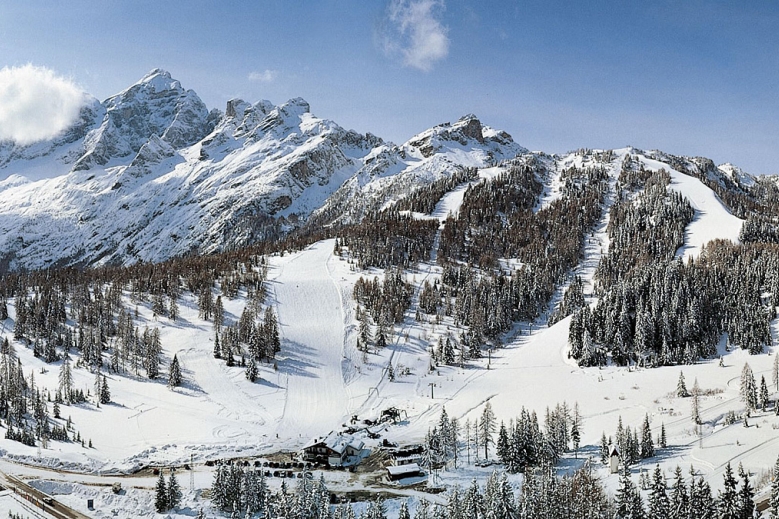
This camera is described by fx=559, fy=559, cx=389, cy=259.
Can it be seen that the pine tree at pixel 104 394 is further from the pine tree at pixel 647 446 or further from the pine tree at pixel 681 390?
the pine tree at pixel 681 390

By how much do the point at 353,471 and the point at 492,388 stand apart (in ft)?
155

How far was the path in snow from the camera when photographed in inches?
4530

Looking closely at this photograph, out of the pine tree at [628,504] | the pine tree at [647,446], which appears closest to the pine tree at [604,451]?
the pine tree at [647,446]

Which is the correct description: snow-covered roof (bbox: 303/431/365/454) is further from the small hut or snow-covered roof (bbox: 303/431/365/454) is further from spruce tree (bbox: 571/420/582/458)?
the small hut

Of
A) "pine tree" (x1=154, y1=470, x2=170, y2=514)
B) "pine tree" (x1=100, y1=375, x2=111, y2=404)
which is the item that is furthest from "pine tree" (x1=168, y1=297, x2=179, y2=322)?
"pine tree" (x1=154, y1=470, x2=170, y2=514)

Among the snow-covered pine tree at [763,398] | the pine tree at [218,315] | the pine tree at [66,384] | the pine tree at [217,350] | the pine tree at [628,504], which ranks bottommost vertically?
the pine tree at [628,504]

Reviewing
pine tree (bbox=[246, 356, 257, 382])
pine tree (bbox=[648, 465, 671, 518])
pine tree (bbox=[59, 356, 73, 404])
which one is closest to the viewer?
pine tree (bbox=[648, 465, 671, 518])

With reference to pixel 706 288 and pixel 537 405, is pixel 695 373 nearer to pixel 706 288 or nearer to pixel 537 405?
pixel 537 405

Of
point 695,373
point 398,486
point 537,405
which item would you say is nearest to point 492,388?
point 537,405

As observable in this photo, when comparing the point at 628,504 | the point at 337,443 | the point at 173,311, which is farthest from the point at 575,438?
the point at 173,311

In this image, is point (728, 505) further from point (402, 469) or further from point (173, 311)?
point (173, 311)

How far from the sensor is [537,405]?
109 m

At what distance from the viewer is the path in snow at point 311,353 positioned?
115 m

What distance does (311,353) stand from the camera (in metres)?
148
